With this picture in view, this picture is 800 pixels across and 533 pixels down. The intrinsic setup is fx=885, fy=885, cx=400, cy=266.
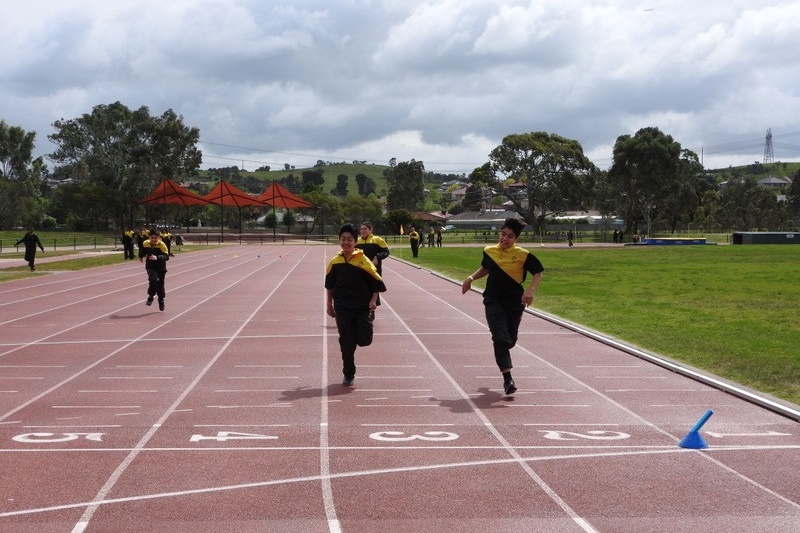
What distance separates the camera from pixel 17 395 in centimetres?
876

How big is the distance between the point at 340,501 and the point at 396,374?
15.8 ft

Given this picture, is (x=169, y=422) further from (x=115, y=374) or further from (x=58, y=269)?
(x=58, y=269)

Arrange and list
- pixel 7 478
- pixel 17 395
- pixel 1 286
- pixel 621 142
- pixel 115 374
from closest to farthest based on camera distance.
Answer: pixel 7 478
pixel 17 395
pixel 115 374
pixel 1 286
pixel 621 142

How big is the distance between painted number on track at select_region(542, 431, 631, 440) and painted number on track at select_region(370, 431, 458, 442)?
78 centimetres

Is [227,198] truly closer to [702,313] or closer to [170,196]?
[170,196]

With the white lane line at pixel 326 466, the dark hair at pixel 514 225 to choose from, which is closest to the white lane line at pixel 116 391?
the white lane line at pixel 326 466

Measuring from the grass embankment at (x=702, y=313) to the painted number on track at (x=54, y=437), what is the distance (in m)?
6.28

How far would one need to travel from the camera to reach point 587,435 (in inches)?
279

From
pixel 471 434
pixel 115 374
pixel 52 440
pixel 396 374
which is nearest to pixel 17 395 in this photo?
pixel 115 374

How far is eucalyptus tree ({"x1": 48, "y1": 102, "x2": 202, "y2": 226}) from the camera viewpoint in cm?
10119

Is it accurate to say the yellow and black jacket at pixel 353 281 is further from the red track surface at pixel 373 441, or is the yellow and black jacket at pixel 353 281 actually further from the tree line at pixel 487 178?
the tree line at pixel 487 178

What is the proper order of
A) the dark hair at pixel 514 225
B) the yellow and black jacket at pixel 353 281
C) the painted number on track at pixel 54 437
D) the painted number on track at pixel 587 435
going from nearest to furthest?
1. the painted number on track at pixel 54 437
2. the painted number on track at pixel 587 435
3. the dark hair at pixel 514 225
4. the yellow and black jacket at pixel 353 281

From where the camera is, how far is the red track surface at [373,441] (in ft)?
16.7

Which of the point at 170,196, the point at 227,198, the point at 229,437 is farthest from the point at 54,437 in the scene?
the point at 227,198
